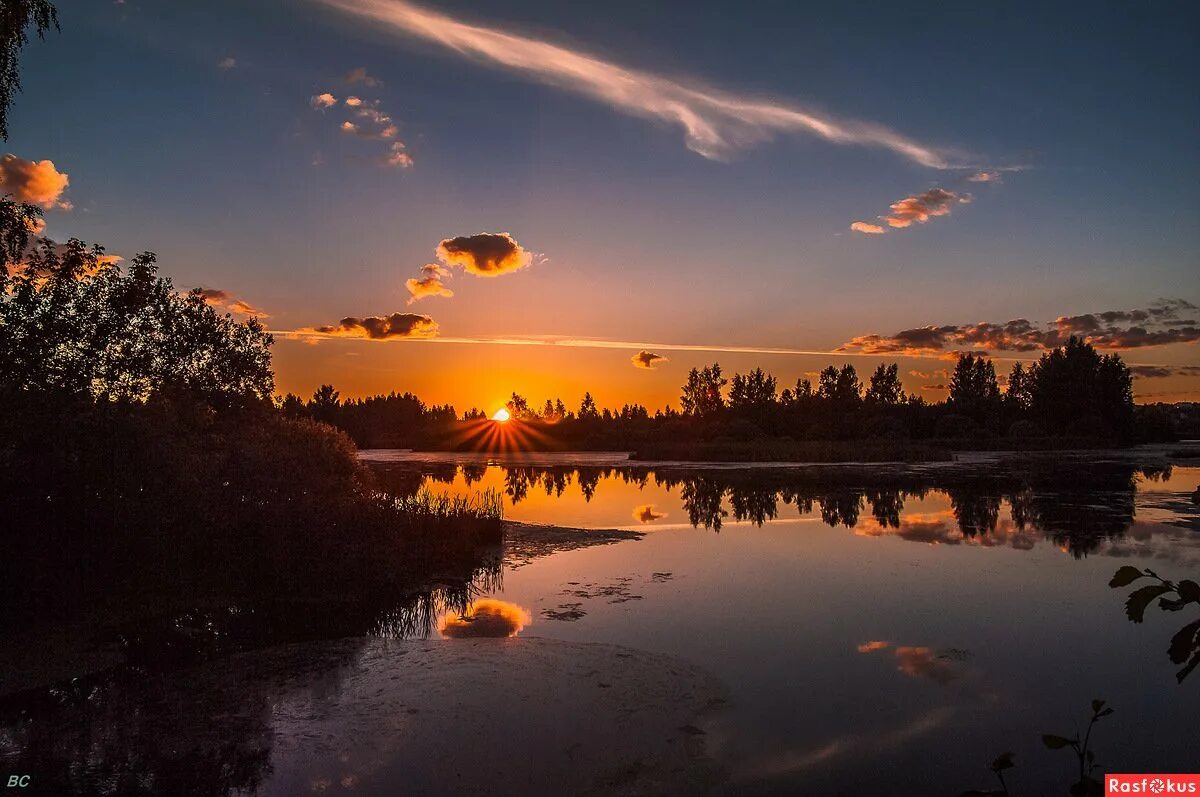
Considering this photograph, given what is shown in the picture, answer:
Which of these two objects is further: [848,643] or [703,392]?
[703,392]

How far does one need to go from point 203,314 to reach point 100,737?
23568 millimetres

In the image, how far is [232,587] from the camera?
18.8m

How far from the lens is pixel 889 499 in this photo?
132 feet

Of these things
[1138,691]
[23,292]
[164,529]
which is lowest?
[1138,691]

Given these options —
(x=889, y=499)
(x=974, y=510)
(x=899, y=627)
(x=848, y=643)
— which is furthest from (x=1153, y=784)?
(x=889, y=499)

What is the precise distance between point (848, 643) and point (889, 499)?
94.4 feet

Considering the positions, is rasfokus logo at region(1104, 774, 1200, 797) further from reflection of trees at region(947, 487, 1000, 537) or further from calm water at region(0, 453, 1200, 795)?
reflection of trees at region(947, 487, 1000, 537)

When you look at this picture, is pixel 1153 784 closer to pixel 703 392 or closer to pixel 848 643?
pixel 848 643

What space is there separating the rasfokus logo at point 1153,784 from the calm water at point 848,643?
2.57ft

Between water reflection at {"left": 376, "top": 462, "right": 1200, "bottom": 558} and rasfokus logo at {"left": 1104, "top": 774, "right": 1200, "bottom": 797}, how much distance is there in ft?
57.8

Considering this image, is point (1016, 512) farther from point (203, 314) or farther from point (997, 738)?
point (203, 314)

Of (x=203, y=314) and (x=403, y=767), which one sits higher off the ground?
(x=203, y=314)

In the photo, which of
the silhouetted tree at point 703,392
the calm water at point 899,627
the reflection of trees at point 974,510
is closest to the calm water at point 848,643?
the calm water at point 899,627

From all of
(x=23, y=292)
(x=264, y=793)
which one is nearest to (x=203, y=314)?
(x=23, y=292)
